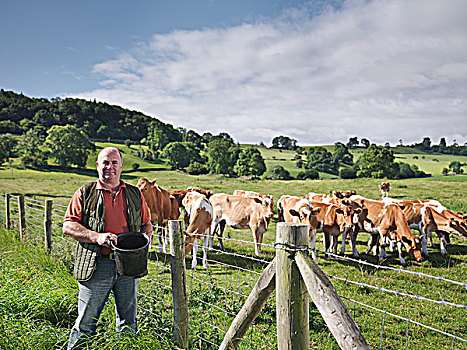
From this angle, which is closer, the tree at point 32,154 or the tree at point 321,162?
the tree at point 32,154

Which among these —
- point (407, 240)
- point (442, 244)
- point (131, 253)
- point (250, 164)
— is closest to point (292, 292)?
point (131, 253)

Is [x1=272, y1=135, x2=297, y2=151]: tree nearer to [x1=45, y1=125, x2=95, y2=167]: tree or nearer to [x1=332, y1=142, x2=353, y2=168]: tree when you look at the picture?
[x1=332, y1=142, x2=353, y2=168]: tree

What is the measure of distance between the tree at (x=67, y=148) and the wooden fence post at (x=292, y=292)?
67.7 m

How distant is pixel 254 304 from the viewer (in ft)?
8.52

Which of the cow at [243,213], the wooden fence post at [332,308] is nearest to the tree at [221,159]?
the cow at [243,213]

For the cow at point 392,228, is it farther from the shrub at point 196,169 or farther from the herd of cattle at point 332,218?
the shrub at point 196,169

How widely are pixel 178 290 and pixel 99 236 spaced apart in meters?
1.06

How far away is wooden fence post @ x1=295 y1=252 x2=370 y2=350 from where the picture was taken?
1923 mm

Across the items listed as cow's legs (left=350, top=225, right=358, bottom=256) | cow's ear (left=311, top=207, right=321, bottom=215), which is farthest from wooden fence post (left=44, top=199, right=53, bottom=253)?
cow's legs (left=350, top=225, right=358, bottom=256)

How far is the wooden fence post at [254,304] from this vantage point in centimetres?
248

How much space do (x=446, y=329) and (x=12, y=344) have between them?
6834 mm

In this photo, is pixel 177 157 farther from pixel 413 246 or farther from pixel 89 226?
pixel 89 226

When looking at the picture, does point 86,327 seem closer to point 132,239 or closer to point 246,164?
point 132,239

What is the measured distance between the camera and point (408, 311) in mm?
6375
